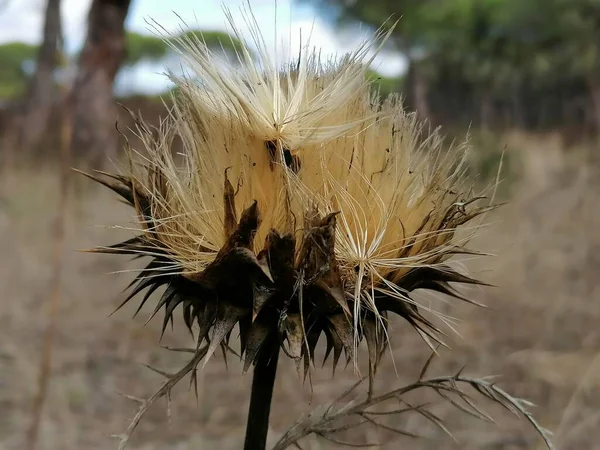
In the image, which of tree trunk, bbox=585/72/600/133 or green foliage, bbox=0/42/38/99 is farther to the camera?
green foliage, bbox=0/42/38/99

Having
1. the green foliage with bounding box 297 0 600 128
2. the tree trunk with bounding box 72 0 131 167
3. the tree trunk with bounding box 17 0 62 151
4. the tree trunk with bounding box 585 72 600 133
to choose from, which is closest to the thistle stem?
the tree trunk with bounding box 72 0 131 167

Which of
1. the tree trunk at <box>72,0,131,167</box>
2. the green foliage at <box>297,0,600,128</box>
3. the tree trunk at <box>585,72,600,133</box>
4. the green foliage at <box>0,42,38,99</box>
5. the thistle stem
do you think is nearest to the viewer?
the thistle stem

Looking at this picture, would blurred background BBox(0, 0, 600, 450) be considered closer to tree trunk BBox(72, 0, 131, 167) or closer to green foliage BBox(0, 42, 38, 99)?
tree trunk BBox(72, 0, 131, 167)

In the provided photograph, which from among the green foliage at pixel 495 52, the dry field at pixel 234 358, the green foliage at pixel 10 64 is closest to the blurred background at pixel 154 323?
the dry field at pixel 234 358

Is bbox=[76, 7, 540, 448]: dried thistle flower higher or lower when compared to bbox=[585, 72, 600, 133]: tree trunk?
lower

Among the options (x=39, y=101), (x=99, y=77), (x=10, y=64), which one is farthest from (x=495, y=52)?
(x=10, y=64)

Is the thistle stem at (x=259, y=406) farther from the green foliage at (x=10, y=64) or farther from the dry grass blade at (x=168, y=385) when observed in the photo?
the green foliage at (x=10, y=64)

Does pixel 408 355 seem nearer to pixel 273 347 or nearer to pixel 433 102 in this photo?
pixel 273 347
